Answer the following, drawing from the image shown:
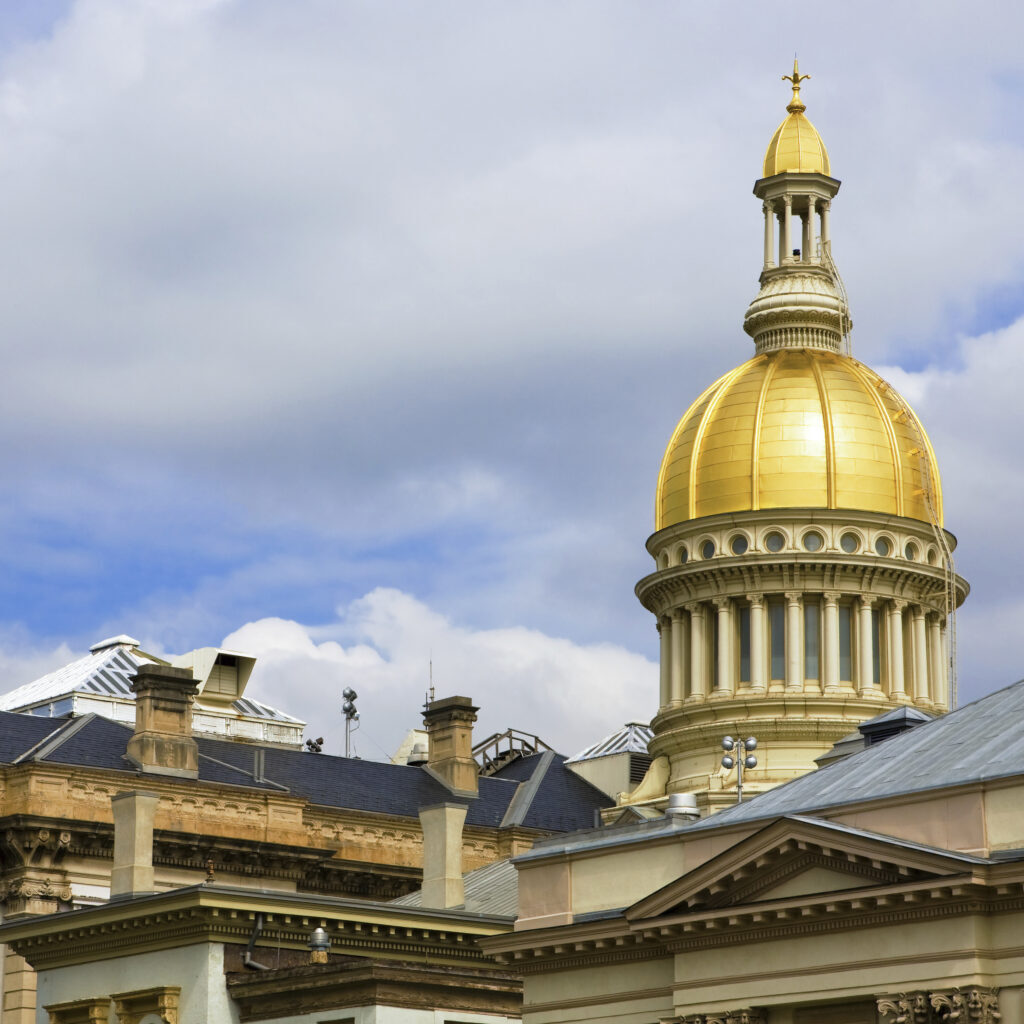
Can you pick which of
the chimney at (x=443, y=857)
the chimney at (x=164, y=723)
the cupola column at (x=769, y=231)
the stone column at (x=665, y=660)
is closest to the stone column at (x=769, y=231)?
the cupola column at (x=769, y=231)

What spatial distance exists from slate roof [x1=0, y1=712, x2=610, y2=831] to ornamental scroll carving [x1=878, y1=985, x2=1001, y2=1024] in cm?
3672

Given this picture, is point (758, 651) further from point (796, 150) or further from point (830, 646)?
point (796, 150)

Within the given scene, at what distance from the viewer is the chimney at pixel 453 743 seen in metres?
86.7

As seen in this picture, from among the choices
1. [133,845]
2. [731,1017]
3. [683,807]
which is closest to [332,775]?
[133,845]

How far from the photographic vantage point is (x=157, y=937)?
54.1 metres

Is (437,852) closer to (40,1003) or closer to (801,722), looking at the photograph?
(40,1003)

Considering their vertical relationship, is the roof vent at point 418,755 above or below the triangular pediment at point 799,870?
above

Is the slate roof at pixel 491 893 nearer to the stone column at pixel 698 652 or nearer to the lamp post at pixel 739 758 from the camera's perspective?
the lamp post at pixel 739 758

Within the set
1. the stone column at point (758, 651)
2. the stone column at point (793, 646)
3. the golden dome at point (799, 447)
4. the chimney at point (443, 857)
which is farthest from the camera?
Answer: the golden dome at point (799, 447)

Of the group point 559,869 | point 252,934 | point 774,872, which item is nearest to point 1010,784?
point 774,872

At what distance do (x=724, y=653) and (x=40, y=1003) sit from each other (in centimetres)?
3203

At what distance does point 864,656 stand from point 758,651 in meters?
3.37

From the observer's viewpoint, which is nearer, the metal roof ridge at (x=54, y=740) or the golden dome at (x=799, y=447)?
the metal roof ridge at (x=54, y=740)

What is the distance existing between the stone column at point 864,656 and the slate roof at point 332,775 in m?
11.4
